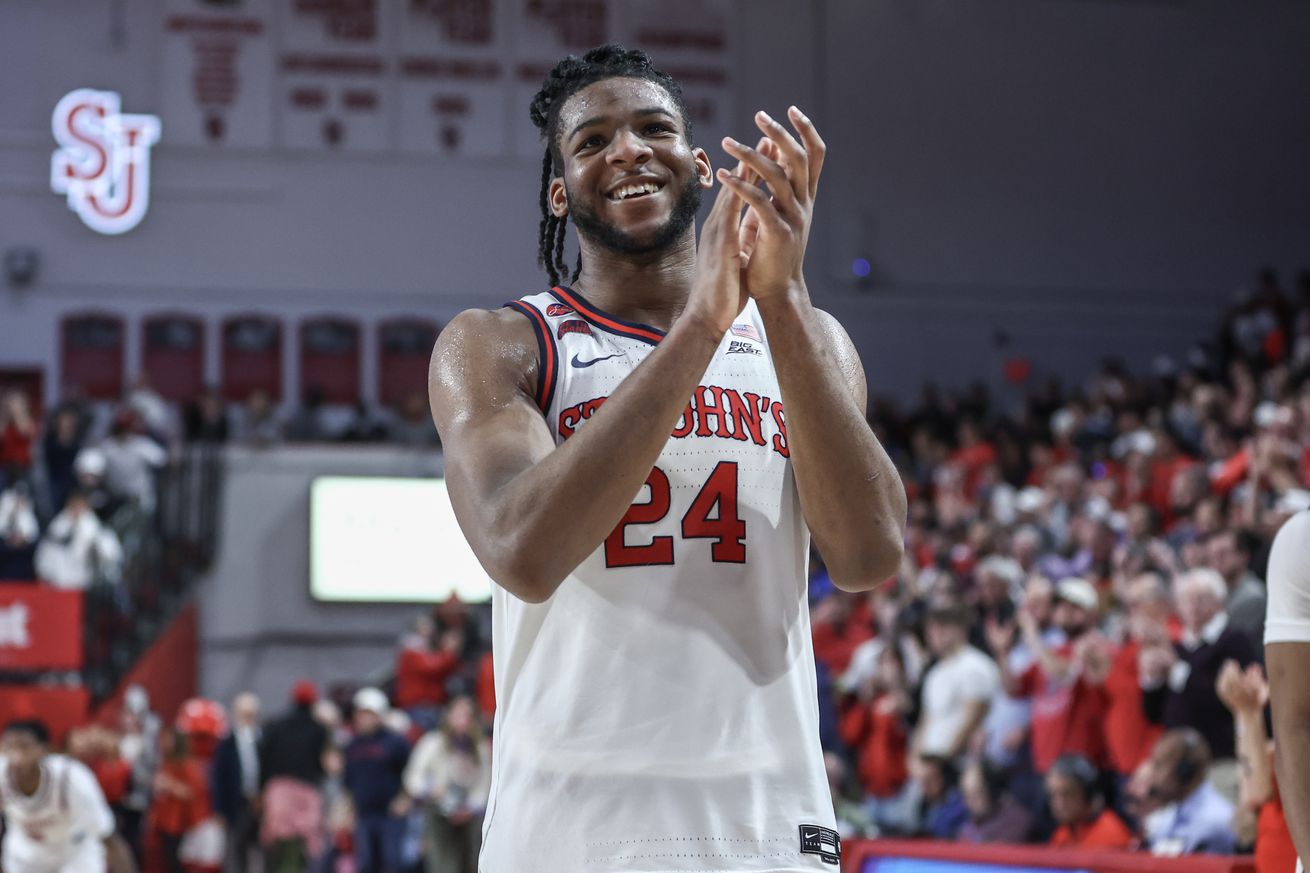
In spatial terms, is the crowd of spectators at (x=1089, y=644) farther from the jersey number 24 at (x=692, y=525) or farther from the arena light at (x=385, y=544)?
the arena light at (x=385, y=544)

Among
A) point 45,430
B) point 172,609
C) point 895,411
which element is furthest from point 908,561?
point 45,430

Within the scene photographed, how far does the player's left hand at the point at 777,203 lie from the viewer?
2326 mm

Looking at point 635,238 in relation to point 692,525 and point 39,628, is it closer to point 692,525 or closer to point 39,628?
point 692,525

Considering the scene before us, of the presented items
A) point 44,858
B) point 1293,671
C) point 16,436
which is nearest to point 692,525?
point 1293,671

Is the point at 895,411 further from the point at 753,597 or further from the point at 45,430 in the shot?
the point at 753,597

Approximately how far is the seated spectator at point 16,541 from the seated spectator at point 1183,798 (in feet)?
36.5

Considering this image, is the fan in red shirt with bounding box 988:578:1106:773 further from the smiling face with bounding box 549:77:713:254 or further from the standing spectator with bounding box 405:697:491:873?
the smiling face with bounding box 549:77:713:254

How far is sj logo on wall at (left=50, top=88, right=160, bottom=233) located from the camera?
68.4 ft

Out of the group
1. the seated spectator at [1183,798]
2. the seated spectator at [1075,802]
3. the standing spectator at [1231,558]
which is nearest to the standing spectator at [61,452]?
the standing spectator at [1231,558]

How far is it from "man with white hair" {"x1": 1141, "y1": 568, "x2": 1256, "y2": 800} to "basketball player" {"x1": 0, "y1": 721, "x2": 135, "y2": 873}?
580 cm

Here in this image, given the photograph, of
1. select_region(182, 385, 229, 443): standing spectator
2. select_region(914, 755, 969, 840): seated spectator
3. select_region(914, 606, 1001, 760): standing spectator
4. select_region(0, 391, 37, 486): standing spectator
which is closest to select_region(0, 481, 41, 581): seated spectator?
select_region(0, 391, 37, 486): standing spectator

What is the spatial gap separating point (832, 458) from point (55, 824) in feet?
27.5

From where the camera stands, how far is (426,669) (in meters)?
15.8

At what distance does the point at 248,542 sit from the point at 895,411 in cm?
771
